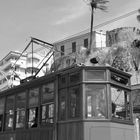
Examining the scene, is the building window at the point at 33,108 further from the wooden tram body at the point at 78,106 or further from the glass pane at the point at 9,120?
the glass pane at the point at 9,120

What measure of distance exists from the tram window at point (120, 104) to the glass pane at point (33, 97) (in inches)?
83.9

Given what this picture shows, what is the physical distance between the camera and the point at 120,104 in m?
7.72

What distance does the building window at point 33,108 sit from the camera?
832cm

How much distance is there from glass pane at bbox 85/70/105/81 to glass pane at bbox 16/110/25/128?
2.49 m

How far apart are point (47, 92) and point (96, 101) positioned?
4.92ft

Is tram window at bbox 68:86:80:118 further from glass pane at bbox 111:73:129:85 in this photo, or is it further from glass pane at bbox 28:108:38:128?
glass pane at bbox 28:108:38:128

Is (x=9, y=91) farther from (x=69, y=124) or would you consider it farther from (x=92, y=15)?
(x=92, y=15)

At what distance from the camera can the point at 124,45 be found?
24.3 meters

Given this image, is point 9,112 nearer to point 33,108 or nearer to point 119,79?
point 33,108

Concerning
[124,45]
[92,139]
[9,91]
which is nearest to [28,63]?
[124,45]

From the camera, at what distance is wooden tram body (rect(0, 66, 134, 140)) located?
23.4 feet

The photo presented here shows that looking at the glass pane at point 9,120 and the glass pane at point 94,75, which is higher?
the glass pane at point 94,75

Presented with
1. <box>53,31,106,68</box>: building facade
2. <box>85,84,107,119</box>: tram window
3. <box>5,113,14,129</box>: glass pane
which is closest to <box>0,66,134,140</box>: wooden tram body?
<box>85,84,107,119</box>: tram window

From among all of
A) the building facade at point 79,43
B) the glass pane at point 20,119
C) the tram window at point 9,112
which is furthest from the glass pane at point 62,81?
the building facade at point 79,43
